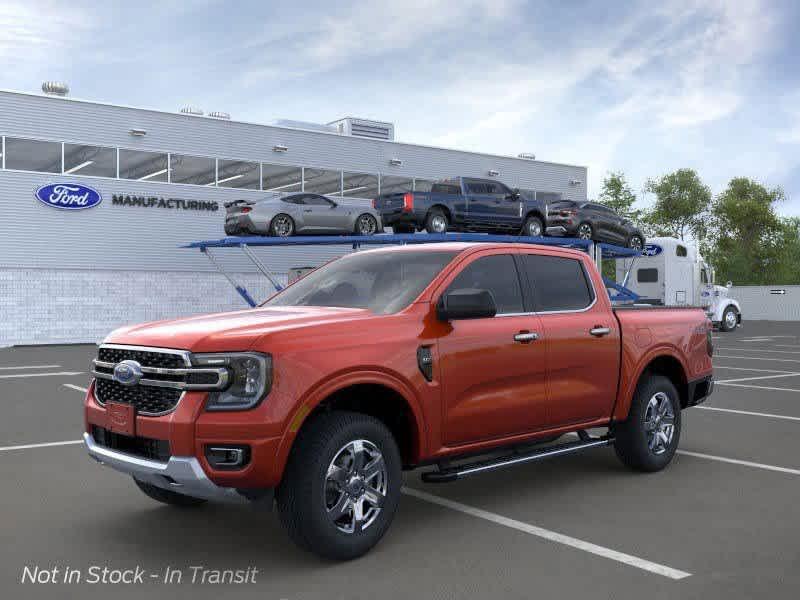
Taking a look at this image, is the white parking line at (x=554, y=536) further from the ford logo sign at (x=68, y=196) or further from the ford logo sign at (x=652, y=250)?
the ford logo sign at (x=652, y=250)

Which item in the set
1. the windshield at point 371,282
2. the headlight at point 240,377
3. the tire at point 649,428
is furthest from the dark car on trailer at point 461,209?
the headlight at point 240,377

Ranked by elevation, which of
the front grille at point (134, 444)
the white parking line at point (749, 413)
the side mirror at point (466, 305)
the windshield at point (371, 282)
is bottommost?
the white parking line at point (749, 413)

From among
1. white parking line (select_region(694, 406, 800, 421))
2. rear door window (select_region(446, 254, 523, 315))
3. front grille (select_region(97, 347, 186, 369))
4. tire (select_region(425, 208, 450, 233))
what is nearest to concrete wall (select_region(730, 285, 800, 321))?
tire (select_region(425, 208, 450, 233))

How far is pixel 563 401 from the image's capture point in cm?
611

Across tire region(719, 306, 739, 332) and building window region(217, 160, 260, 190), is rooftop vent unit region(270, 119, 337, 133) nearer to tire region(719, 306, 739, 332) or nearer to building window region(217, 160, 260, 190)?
building window region(217, 160, 260, 190)

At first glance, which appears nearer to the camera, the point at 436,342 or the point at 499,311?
the point at 436,342

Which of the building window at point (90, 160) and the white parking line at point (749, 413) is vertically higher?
the building window at point (90, 160)

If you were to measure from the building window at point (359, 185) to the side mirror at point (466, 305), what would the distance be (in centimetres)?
3060

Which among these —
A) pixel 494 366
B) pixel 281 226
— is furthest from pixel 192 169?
pixel 494 366

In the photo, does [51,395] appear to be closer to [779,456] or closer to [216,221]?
[779,456]

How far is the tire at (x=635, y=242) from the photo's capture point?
2905cm

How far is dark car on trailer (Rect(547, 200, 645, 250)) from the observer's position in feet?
88.4

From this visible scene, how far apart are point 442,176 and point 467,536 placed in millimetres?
33825

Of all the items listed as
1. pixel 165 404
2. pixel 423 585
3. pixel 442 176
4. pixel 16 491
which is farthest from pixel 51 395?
pixel 442 176
